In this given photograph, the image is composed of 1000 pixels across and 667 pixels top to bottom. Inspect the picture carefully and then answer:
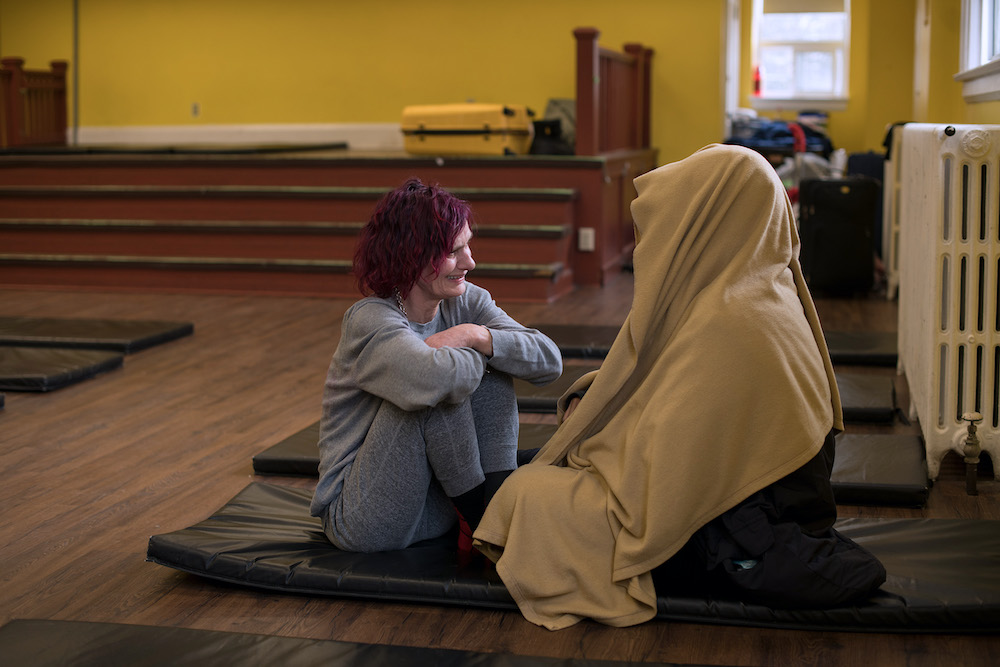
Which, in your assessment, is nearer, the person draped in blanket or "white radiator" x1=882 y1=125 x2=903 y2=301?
the person draped in blanket

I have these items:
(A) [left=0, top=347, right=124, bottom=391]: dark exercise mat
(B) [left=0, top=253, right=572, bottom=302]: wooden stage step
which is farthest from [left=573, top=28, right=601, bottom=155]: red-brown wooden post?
(A) [left=0, top=347, right=124, bottom=391]: dark exercise mat

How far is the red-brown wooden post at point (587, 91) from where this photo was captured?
6.19 meters

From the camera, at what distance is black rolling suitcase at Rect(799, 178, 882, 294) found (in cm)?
575

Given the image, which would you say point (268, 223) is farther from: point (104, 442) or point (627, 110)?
point (104, 442)

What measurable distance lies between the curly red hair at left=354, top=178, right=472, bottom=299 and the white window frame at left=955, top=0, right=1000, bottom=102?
245 cm

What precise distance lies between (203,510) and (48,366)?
175 centimetres

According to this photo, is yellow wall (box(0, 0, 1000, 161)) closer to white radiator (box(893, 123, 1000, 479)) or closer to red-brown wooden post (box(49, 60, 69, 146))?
red-brown wooden post (box(49, 60, 69, 146))

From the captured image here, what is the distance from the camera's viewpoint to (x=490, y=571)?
210cm

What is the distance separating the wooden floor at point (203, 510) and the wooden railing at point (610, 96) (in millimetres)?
1598

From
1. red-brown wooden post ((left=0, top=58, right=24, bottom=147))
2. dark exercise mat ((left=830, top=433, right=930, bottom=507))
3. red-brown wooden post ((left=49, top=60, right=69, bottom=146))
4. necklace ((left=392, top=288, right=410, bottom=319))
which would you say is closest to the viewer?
necklace ((left=392, top=288, right=410, bottom=319))

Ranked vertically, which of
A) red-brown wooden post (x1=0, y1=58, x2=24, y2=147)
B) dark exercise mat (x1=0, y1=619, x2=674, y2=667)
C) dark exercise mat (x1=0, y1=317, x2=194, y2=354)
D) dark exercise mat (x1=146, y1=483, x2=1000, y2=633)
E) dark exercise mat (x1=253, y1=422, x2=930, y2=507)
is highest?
red-brown wooden post (x1=0, y1=58, x2=24, y2=147)

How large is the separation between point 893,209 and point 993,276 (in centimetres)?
321

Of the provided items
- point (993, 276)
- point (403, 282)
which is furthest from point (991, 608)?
point (403, 282)

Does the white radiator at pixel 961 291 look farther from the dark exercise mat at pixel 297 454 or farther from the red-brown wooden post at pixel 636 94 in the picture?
the red-brown wooden post at pixel 636 94
